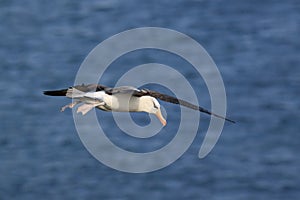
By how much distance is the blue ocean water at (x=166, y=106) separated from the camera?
53.3ft

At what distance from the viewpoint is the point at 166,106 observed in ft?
55.7

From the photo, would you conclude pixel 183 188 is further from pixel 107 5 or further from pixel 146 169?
pixel 107 5

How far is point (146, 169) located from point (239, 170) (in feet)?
5.11

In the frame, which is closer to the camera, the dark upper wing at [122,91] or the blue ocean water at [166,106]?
the dark upper wing at [122,91]

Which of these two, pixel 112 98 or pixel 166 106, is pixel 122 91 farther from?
pixel 166 106

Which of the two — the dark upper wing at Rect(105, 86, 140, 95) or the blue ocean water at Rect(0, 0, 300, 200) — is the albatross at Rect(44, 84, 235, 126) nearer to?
the dark upper wing at Rect(105, 86, 140, 95)

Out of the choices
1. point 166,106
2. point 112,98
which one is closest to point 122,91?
point 112,98

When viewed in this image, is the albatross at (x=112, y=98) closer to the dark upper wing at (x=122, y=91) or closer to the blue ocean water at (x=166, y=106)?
the dark upper wing at (x=122, y=91)

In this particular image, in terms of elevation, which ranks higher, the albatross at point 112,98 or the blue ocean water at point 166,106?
the blue ocean water at point 166,106

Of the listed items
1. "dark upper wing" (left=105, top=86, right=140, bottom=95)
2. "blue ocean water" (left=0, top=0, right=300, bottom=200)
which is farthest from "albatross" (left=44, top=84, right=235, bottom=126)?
"blue ocean water" (left=0, top=0, right=300, bottom=200)

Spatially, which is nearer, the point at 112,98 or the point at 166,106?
the point at 112,98

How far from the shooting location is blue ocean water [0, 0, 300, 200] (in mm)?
16234

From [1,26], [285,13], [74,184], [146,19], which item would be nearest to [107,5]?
[146,19]


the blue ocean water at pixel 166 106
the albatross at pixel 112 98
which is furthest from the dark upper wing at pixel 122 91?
the blue ocean water at pixel 166 106
